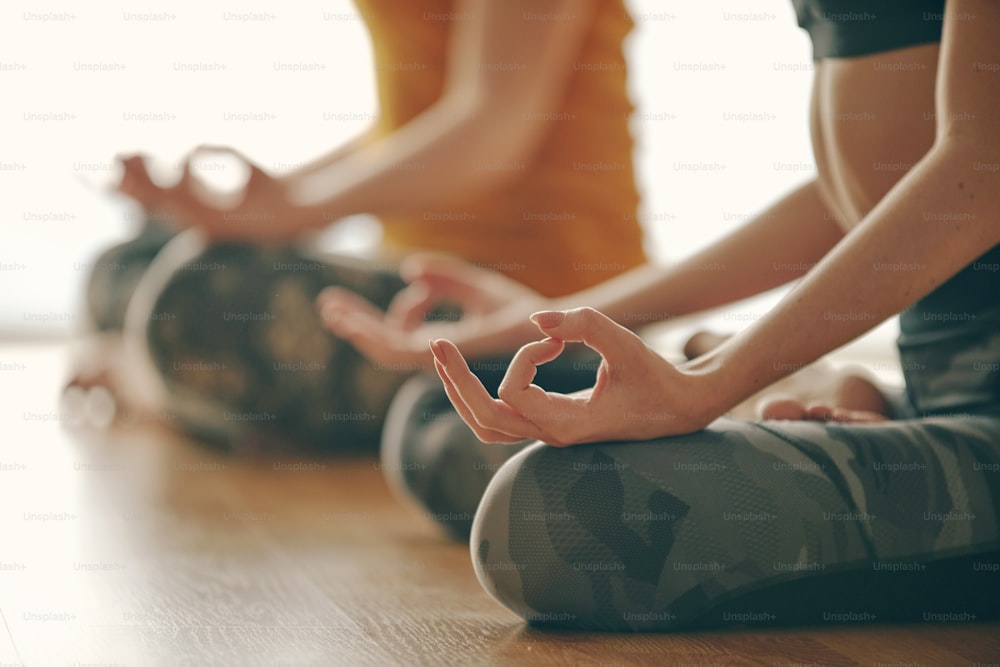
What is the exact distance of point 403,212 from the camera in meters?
1.59

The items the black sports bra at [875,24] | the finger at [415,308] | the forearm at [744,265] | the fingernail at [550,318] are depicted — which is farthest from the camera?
the finger at [415,308]

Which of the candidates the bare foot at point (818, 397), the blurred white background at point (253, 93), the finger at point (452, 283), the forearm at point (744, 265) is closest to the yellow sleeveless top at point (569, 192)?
the finger at point (452, 283)

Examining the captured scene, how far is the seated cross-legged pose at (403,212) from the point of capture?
4.82 ft

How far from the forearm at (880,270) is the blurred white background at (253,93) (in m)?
1.65

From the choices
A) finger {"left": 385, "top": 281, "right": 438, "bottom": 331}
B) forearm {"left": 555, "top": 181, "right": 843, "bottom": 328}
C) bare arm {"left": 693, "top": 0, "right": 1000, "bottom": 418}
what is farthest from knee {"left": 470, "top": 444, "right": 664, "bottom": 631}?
finger {"left": 385, "top": 281, "right": 438, "bottom": 331}

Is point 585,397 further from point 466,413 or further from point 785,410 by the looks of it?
point 785,410

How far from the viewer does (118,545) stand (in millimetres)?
993

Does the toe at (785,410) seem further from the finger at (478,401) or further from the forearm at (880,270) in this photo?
the finger at (478,401)

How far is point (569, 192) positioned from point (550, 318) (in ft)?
3.21

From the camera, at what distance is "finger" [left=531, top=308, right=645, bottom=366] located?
597mm

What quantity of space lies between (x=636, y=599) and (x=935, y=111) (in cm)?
43

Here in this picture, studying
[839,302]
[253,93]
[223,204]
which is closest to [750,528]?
[839,302]

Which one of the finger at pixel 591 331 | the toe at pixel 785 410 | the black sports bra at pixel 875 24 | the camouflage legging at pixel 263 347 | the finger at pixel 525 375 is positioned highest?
the black sports bra at pixel 875 24

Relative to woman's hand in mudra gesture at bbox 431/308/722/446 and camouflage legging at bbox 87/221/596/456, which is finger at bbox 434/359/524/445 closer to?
woman's hand in mudra gesture at bbox 431/308/722/446
